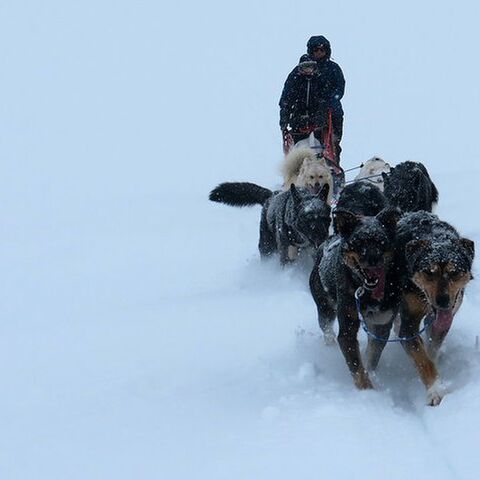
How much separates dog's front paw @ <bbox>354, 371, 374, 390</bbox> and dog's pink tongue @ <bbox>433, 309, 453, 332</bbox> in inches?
17.8

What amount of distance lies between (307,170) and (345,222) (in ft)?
12.3

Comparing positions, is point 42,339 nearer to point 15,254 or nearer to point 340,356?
point 340,356

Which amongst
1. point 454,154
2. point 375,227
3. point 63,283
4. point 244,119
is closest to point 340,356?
point 375,227

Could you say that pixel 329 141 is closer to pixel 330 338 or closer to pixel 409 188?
pixel 409 188

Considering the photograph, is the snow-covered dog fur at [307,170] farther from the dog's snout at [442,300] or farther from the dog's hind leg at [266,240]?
the dog's snout at [442,300]

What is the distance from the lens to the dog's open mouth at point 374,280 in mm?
3758

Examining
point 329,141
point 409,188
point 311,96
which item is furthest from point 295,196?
point 311,96

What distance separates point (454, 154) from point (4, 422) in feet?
39.2

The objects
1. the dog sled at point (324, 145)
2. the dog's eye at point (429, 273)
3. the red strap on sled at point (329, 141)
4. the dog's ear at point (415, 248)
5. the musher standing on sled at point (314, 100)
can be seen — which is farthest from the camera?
the musher standing on sled at point (314, 100)

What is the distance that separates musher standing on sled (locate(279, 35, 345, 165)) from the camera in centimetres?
881

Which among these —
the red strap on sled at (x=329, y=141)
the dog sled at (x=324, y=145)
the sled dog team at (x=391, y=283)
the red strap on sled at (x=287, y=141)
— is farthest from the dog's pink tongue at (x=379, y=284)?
the red strap on sled at (x=287, y=141)

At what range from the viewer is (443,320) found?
3926 mm

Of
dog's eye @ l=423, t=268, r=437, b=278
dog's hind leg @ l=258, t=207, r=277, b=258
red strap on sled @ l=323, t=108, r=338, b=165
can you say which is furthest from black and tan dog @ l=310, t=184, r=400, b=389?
red strap on sled @ l=323, t=108, r=338, b=165

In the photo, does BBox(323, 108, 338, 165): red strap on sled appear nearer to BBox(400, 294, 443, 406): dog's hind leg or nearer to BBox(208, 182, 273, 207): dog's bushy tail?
BBox(208, 182, 273, 207): dog's bushy tail
